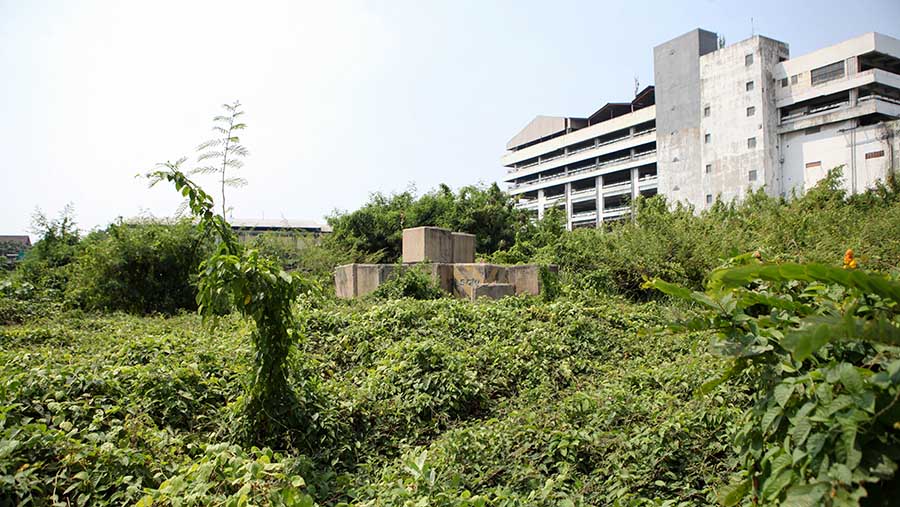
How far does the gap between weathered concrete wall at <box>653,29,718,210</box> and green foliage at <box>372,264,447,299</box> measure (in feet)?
99.3

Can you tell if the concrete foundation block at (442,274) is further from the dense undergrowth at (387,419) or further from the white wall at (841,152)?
the white wall at (841,152)

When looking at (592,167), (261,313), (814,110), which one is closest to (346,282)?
(261,313)

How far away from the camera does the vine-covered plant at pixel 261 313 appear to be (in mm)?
3619

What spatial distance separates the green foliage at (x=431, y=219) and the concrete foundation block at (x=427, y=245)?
15.6ft

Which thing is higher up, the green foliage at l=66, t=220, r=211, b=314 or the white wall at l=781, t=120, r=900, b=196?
the white wall at l=781, t=120, r=900, b=196

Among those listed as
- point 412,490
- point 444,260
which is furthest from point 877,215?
point 412,490

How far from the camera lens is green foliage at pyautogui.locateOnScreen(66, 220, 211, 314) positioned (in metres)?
9.12

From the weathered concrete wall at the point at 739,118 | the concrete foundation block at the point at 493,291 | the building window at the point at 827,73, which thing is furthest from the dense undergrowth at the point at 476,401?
the building window at the point at 827,73

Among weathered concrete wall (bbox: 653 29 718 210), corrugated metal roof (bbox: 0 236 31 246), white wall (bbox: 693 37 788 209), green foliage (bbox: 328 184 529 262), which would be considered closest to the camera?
corrugated metal roof (bbox: 0 236 31 246)

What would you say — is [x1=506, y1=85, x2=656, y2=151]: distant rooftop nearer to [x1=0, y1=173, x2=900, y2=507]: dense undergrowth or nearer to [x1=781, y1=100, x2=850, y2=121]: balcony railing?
[x1=781, y1=100, x2=850, y2=121]: balcony railing

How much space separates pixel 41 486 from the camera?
265 cm

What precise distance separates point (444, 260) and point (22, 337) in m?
6.12

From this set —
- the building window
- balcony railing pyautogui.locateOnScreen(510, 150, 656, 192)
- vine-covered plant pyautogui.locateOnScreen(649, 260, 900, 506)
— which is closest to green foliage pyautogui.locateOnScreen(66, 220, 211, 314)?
vine-covered plant pyautogui.locateOnScreen(649, 260, 900, 506)

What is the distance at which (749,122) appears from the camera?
32312 mm
